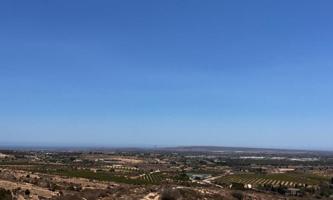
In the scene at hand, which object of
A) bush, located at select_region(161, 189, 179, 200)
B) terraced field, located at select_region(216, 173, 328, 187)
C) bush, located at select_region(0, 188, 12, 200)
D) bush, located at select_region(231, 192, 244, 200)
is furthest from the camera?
terraced field, located at select_region(216, 173, 328, 187)

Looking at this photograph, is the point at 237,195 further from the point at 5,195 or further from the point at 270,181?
the point at 270,181

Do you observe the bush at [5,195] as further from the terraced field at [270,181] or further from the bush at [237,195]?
the terraced field at [270,181]

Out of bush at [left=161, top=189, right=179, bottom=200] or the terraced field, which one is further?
the terraced field

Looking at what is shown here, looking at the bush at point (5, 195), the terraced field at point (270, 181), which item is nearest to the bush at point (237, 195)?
the bush at point (5, 195)

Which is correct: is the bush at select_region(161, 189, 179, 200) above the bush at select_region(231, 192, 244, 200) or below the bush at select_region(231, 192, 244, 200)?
above

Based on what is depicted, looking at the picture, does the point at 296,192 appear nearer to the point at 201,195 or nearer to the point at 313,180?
the point at 313,180

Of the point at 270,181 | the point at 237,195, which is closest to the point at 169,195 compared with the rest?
the point at 237,195

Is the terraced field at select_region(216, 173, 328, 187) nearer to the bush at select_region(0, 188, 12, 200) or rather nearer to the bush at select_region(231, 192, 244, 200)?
the bush at select_region(231, 192, 244, 200)

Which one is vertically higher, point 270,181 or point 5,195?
point 5,195

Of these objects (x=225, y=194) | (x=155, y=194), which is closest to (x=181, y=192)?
(x=155, y=194)

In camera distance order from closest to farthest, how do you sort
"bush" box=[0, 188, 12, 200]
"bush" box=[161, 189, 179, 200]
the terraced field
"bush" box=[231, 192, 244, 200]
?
"bush" box=[0, 188, 12, 200] → "bush" box=[161, 189, 179, 200] → "bush" box=[231, 192, 244, 200] → the terraced field

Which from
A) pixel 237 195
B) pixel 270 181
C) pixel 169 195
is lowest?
pixel 270 181

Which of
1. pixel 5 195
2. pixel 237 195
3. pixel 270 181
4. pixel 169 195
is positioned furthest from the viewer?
pixel 270 181

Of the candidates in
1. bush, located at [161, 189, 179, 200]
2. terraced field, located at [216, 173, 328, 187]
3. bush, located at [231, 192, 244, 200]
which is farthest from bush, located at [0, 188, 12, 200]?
terraced field, located at [216, 173, 328, 187]
